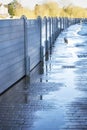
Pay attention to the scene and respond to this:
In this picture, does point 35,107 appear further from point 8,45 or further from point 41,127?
point 8,45

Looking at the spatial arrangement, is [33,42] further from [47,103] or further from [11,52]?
[47,103]

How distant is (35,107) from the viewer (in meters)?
8.84

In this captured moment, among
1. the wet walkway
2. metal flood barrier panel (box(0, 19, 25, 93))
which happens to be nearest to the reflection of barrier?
metal flood barrier panel (box(0, 19, 25, 93))

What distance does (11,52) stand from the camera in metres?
11.7

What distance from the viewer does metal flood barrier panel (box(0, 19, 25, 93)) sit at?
10.6m

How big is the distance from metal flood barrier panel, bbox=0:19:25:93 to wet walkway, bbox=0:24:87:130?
0.94 ft

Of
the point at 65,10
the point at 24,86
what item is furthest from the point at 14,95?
the point at 65,10

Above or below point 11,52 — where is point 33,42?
below

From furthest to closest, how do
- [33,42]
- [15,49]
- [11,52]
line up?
[33,42], [15,49], [11,52]

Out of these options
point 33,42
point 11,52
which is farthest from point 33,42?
point 11,52

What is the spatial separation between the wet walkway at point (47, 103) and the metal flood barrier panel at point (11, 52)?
11.3 inches

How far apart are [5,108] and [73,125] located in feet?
6.18

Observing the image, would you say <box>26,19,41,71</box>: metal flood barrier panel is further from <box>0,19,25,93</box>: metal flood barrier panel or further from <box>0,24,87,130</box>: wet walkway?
<box>0,19,25,93</box>: metal flood barrier panel

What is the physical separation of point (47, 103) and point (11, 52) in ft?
9.76
